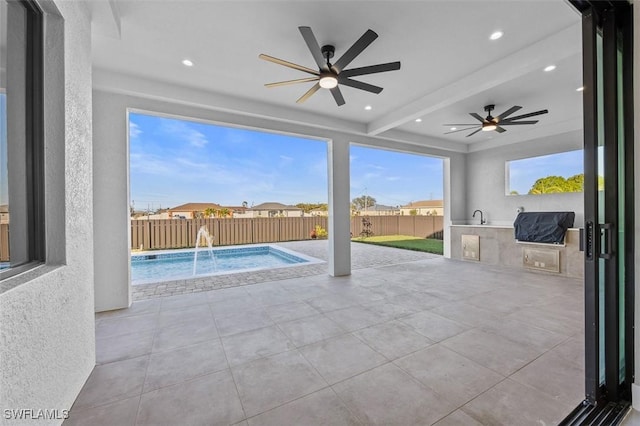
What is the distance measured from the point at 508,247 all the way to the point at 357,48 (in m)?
5.48

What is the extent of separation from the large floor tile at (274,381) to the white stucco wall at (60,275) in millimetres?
1036

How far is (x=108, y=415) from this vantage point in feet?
5.25

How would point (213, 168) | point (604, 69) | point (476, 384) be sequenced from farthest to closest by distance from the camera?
point (213, 168) < point (476, 384) < point (604, 69)

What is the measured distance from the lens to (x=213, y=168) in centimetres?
1141

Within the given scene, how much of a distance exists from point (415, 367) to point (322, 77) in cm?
288

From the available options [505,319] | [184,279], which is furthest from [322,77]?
[184,279]

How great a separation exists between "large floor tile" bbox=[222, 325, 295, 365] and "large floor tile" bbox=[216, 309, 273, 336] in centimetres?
10

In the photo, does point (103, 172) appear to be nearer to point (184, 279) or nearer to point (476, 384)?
point (184, 279)

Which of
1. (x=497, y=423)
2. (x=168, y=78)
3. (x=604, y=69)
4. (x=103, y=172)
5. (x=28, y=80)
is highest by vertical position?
(x=168, y=78)

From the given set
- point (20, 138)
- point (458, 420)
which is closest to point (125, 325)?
point (20, 138)

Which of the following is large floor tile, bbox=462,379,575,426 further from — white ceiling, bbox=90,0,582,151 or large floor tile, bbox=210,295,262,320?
white ceiling, bbox=90,0,582,151

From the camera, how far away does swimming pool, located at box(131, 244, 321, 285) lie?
6431mm

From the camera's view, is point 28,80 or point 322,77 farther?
point 322,77
